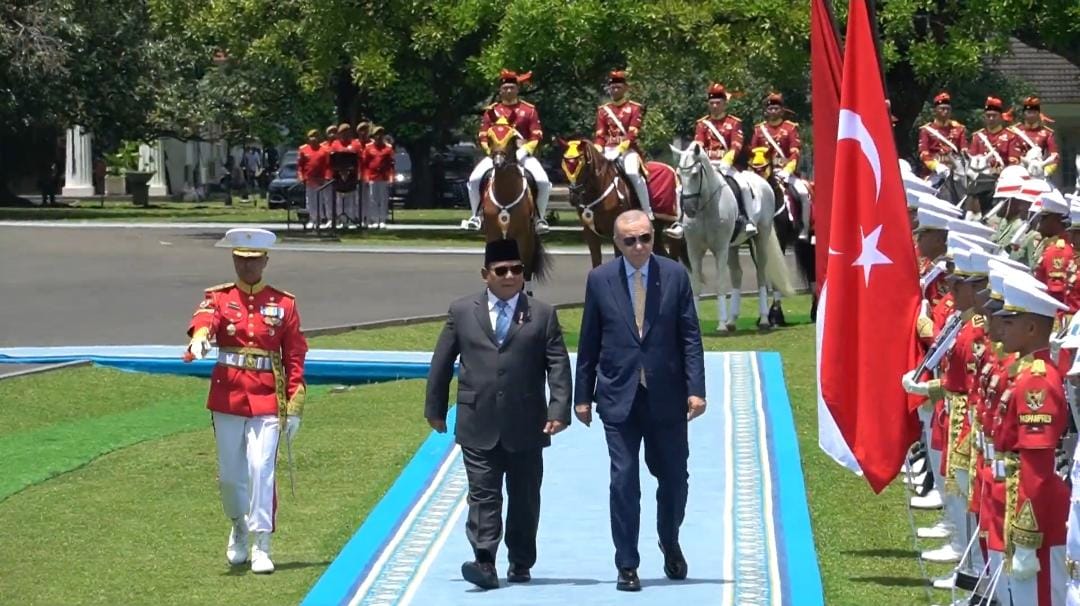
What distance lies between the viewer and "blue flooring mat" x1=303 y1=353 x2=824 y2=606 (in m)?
10.6

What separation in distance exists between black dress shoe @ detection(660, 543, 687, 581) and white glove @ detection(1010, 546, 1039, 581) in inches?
114

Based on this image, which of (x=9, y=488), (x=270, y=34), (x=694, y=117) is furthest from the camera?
(x=694, y=117)

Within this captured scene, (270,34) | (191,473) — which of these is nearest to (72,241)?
(270,34)

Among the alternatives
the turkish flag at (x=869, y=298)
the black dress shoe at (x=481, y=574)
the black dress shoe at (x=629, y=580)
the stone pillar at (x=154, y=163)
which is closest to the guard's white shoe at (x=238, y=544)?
the black dress shoe at (x=481, y=574)

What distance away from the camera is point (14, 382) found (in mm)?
19891

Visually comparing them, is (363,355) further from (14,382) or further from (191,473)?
(191,473)

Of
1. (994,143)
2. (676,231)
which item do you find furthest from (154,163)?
(676,231)

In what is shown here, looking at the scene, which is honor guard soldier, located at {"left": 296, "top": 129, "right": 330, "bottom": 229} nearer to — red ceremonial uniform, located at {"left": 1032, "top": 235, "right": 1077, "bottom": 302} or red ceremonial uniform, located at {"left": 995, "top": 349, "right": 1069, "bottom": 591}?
red ceremonial uniform, located at {"left": 1032, "top": 235, "right": 1077, "bottom": 302}

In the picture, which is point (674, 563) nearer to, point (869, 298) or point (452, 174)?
point (869, 298)

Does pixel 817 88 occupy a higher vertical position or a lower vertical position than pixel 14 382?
higher

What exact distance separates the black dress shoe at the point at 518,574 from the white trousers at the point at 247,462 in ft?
4.59

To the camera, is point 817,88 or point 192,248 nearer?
point 817,88

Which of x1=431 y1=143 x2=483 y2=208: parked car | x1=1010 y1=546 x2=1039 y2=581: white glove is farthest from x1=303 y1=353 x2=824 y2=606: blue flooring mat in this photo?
x1=431 y1=143 x2=483 y2=208: parked car

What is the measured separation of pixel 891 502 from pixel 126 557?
16.2 ft
